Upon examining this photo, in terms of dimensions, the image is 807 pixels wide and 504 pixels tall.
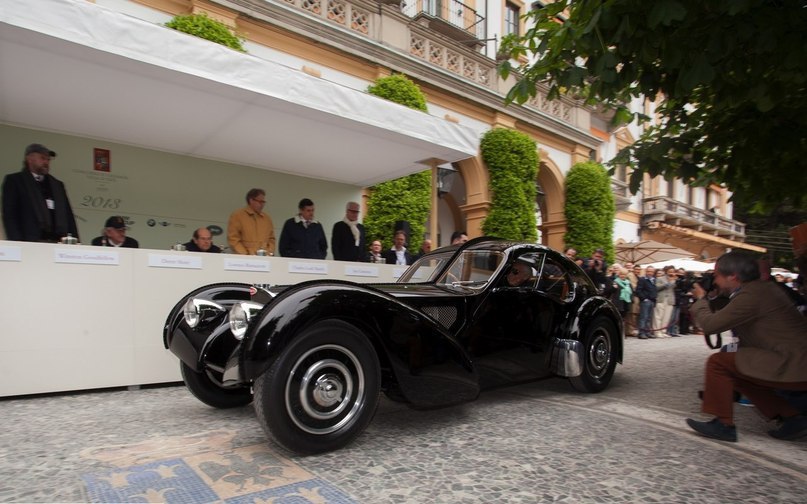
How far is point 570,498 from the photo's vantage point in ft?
7.69

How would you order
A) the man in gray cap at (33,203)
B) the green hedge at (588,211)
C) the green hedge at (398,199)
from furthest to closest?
the green hedge at (588,211) → the green hedge at (398,199) → the man in gray cap at (33,203)

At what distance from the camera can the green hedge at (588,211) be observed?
16656mm

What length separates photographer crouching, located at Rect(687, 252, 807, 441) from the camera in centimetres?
326

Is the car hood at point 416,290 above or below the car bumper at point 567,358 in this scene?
above

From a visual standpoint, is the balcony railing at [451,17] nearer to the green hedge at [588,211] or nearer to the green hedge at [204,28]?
the green hedge at [588,211]

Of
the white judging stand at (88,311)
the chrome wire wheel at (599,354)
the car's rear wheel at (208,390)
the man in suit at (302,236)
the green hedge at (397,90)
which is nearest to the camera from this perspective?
the car's rear wheel at (208,390)

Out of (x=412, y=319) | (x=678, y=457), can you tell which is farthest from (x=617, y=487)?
(x=412, y=319)

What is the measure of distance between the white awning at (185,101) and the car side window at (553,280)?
7.84 ft

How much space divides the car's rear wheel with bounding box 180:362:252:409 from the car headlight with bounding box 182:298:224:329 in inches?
16.5

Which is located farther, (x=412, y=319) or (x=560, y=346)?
(x=560, y=346)

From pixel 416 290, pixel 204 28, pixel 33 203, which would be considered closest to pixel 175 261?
pixel 33 203

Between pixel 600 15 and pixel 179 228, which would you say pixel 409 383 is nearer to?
pixel 600 15

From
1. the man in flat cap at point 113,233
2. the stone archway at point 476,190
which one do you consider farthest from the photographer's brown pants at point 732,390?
the stone archway at point 476,190

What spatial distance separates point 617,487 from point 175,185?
24.2 feet
